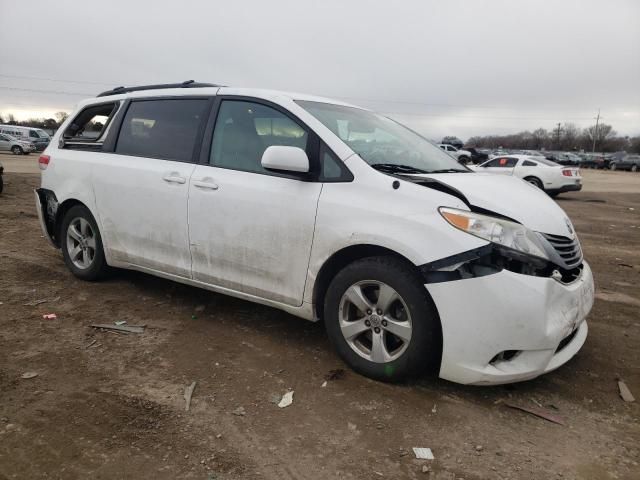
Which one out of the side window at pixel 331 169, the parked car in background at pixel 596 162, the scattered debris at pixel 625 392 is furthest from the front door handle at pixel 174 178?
the parked car in background at pixel 596 162

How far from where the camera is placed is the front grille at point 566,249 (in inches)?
115

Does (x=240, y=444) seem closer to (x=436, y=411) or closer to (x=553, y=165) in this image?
(x=436, y=411)

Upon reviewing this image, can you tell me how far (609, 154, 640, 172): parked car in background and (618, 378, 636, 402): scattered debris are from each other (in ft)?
160

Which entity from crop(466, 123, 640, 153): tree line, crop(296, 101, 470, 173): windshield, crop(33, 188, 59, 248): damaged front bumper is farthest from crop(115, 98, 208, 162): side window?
crop(466, 123, 640, 153): tree line

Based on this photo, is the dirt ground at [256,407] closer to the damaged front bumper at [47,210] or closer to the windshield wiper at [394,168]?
the damaged front bumper at [47,210]

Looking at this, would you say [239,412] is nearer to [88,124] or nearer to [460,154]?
[88,124]

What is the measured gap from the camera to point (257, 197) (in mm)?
3385

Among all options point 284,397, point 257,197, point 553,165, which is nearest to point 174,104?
point 257,197

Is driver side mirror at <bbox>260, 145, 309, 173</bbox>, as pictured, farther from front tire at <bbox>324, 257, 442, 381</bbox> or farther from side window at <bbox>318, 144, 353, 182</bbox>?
front tire at <bbox>324, 257, 442, 381</bbox>

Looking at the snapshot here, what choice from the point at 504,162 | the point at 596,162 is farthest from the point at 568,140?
the point at 504,162

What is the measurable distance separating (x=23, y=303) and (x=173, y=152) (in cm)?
190

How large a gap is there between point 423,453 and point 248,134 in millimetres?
2459

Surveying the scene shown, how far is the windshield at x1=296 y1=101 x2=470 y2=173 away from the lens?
3.37 m

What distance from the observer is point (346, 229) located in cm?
302
